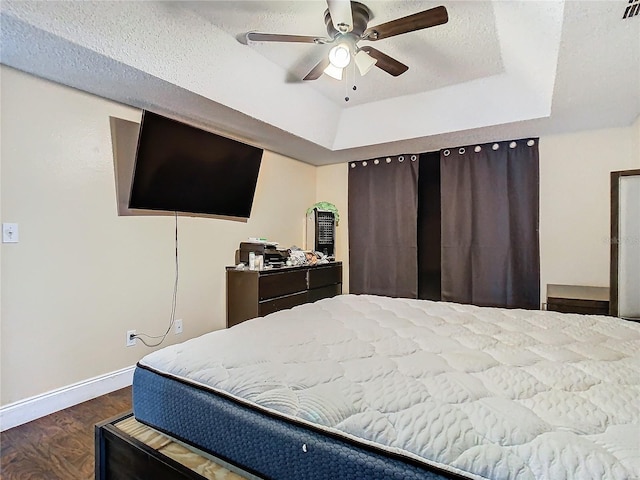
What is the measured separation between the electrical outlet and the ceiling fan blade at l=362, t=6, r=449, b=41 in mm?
2736

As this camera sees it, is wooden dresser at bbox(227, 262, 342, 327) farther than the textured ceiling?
Yes

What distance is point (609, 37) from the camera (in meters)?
1.83

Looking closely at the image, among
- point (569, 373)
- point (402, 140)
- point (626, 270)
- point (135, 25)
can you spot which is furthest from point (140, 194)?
point (626, 270)

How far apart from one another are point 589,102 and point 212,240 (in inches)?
135

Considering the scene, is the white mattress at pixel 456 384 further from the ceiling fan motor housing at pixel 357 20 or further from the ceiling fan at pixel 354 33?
the ceiling fan motor housing at pixel 357 20

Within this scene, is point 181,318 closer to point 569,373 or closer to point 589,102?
point 569,373

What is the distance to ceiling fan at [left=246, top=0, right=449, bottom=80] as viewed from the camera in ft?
5.98

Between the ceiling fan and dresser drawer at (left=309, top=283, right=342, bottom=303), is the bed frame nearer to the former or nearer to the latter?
the ceiling fan

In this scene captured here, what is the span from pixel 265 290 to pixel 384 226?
1866mm

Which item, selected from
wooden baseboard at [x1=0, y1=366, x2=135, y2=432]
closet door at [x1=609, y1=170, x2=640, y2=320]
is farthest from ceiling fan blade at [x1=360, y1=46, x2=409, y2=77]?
wooden baseboard at [x1=0, y1=366, x2=135, y2=432]

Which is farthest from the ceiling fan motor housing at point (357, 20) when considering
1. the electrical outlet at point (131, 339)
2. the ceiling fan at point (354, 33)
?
the electrical outlet at point (131, 339)

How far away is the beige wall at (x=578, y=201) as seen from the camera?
3359mm

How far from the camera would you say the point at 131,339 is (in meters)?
2.83

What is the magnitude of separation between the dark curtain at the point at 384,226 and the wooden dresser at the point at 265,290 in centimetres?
86
